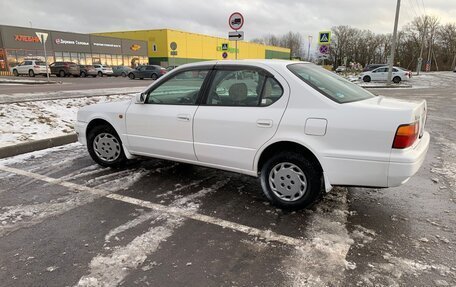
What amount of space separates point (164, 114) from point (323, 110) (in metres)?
2.07

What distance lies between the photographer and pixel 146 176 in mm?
5098

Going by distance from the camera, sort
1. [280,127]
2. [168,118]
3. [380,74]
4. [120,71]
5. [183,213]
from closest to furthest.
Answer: [280,127] → [183,213] → [168,118] → [380,74] → [120,71]

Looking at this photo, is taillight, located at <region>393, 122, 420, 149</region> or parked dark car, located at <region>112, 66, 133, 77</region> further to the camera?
parked dark car, located at <region>112, 66, 133, 77</region>

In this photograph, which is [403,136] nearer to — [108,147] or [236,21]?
[108,147]

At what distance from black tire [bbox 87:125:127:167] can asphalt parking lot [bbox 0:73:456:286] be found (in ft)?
0.78

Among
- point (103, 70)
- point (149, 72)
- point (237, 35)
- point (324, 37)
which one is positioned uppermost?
point (324, 37)

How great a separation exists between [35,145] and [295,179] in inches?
202

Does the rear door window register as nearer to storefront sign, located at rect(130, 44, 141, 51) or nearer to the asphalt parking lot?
the asphalt parking lot

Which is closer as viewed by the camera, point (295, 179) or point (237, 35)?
point (295, 179)

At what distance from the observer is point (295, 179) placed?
3.83 meters

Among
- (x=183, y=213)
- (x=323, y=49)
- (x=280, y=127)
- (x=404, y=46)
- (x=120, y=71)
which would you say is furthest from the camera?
(x=404, y=46)

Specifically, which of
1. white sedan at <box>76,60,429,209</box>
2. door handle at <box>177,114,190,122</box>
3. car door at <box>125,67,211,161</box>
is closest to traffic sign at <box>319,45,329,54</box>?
white sedan at <box>76,60,429,209</box>

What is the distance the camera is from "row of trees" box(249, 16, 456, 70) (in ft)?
257

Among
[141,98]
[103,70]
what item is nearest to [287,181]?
[141,98]
